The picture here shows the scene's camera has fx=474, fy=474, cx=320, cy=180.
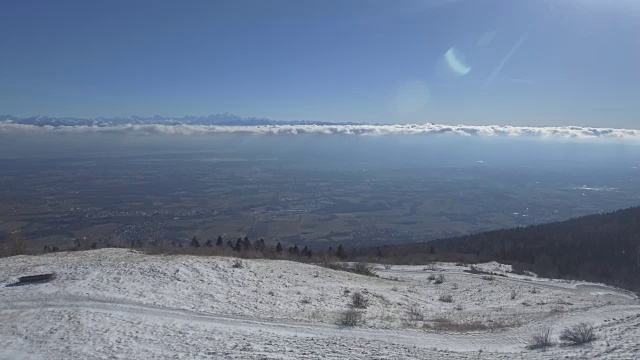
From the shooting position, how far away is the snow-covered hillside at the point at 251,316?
1291 centimetres

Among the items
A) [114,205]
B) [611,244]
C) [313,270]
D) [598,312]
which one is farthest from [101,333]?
[114,205]

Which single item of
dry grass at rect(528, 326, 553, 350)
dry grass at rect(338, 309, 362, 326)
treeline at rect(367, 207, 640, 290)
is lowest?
treeline at rect(367, 207, 640, 290)

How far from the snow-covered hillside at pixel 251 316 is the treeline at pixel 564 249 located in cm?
2644

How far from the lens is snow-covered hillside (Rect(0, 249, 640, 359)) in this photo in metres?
12.9

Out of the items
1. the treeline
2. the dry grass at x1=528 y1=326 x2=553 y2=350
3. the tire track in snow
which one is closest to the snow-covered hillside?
the tire track in snow

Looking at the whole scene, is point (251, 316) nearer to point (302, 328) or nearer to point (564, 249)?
point (302, 328)

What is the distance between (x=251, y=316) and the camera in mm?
16375

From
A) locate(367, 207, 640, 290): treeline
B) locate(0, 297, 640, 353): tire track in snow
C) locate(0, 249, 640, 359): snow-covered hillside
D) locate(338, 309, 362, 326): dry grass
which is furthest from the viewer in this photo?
locate(367, 207, 640, 290): treeline

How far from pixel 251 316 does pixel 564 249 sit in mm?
63833

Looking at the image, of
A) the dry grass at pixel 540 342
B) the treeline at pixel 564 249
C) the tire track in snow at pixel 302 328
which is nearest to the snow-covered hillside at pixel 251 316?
the tire track in snow at pixel 302 328

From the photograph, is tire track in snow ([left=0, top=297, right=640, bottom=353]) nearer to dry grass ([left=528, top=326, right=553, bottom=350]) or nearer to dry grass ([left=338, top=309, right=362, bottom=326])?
dry grass ([left=528, top=326, right=553, bottom=350])

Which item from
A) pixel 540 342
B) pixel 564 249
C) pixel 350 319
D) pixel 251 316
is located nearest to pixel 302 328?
pixel 350 319

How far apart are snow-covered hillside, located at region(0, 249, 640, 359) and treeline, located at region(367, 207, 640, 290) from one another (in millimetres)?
26442

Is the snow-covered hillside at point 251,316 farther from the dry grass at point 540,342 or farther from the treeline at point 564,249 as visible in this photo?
the treeline at point 564,249
